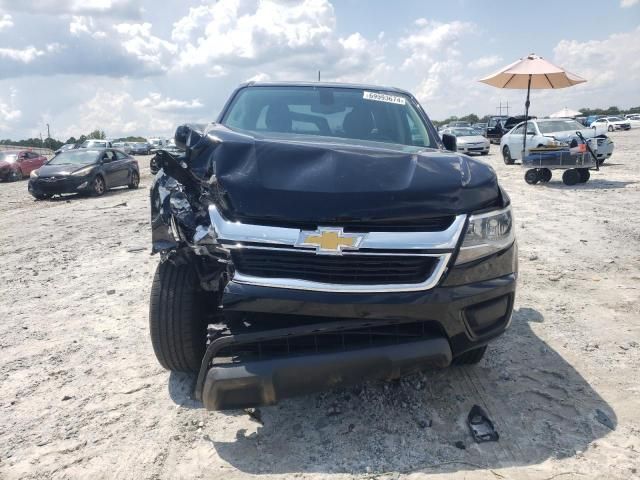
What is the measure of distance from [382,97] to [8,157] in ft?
81.3

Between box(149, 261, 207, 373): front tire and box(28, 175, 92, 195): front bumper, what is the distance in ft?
42.0

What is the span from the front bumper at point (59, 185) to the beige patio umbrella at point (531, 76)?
11.9m

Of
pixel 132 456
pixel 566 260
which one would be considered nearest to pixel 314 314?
pixel 132 456

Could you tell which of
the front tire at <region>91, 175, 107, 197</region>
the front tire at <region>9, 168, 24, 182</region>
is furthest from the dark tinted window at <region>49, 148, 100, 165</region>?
the front tire at <region>9, 168, 24, 182</region>

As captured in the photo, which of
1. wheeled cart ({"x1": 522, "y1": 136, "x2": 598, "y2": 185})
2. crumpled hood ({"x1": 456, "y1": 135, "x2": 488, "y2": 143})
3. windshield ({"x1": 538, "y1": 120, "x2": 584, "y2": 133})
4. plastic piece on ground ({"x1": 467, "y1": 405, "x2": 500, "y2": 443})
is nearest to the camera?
plastic piece on ground ({"x1": 467, "y1": 405, "x2": 500, "y2": 443})

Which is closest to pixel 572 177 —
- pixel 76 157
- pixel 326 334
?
pixel 326 334

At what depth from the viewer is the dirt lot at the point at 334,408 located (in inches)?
97.9

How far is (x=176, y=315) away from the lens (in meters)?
2.80

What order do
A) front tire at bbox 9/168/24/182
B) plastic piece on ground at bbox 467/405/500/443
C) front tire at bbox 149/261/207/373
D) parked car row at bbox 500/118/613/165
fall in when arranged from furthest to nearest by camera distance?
1. front tire at bbox 9/168/24/182
2. parked car row at bbox 500/118/613/165
3. front tire at bbox 149/261/207/373
4. plastic piece on ground at bbox 467/405/500/443

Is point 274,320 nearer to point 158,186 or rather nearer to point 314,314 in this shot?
point 314,314

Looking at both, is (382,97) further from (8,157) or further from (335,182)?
(8,157)

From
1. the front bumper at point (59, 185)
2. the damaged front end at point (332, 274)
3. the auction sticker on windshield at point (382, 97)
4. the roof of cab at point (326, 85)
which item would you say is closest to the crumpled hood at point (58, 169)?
the front bumper at point (59, 185)

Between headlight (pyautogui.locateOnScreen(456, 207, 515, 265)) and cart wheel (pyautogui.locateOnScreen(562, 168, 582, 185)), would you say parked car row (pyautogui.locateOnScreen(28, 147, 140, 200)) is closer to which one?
cart wheel (pyautogui.locateOnScreen(562, 168, 582, 185))

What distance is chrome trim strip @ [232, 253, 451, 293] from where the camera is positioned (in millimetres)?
2340
